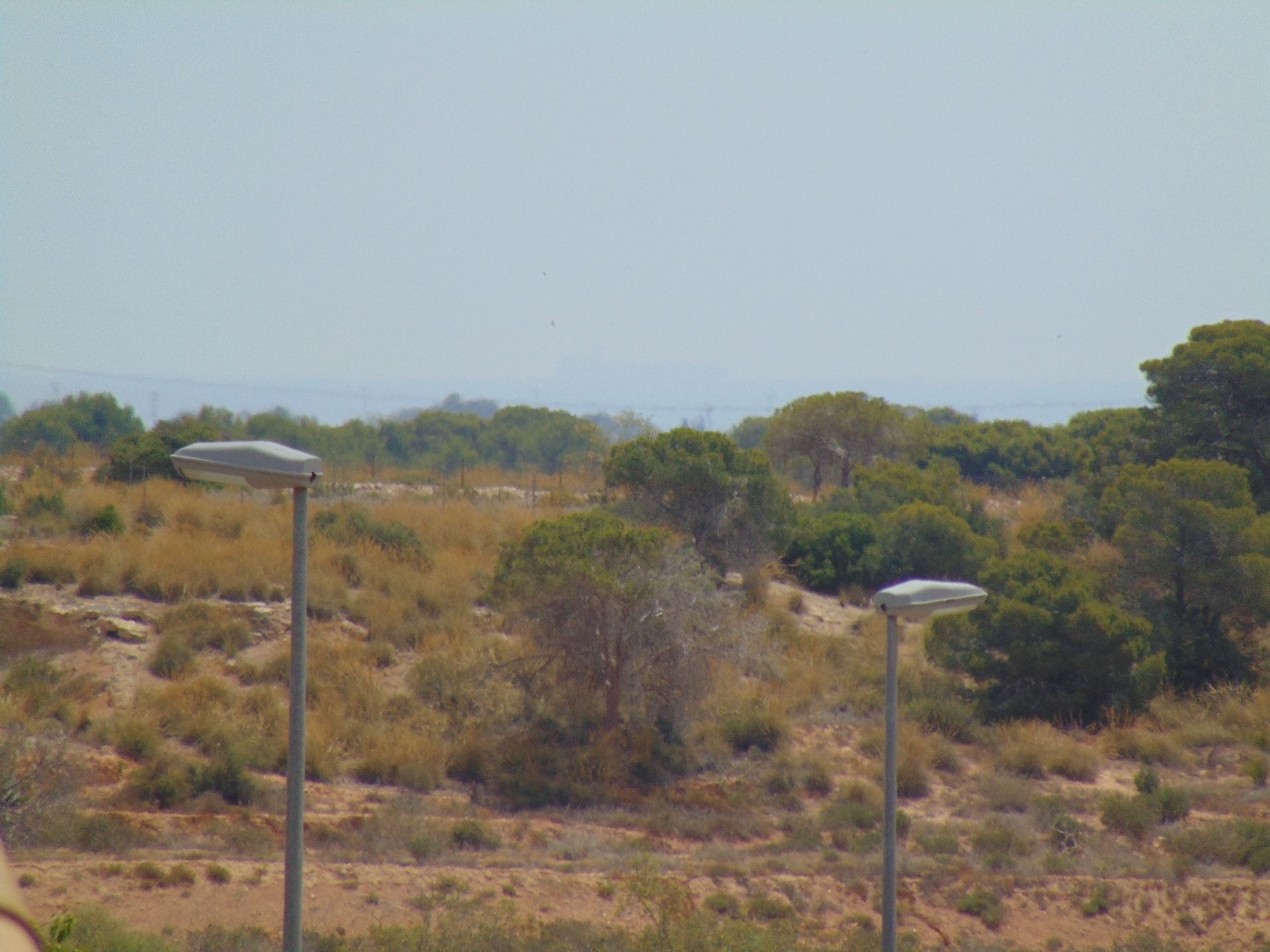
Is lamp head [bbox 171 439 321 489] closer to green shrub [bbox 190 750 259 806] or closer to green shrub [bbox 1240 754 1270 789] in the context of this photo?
green shrub [bbox 190 750 259 806]

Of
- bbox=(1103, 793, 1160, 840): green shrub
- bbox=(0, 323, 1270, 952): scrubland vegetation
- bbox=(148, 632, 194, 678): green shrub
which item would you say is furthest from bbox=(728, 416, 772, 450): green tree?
bbox=(1103, 793, 1160, 840): green shrub

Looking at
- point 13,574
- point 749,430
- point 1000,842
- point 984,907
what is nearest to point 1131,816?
point 1000,842

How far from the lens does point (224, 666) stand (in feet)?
55.9

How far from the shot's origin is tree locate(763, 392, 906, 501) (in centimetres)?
3575

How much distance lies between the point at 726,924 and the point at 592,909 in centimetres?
163

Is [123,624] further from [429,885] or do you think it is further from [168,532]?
[429,885]

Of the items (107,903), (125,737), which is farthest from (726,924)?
(125,737)

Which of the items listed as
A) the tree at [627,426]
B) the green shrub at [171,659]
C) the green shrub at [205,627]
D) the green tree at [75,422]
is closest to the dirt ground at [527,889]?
the green shrub at [171,659]

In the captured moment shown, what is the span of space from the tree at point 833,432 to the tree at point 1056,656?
16330 millimetres

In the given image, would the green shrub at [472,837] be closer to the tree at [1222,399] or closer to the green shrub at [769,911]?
the green shrub at [769,911]

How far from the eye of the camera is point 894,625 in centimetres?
759

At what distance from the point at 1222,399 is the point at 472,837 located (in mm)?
21949

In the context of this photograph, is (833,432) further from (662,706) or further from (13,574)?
(13,574)

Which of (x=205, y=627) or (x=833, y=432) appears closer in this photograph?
(x=205, y=627)
